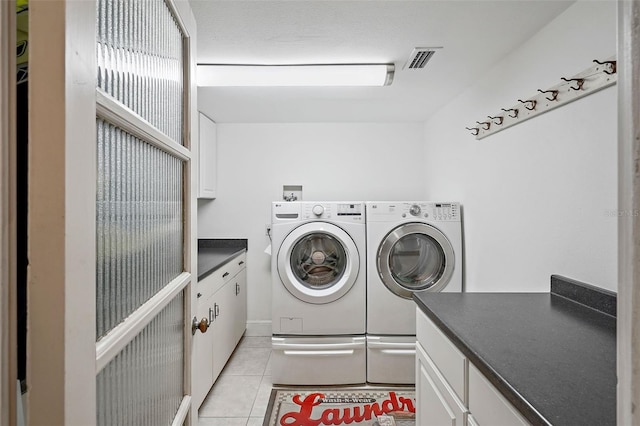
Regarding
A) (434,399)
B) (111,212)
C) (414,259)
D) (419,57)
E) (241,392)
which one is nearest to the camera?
(111,212)

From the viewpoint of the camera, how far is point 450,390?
1170 millimetres

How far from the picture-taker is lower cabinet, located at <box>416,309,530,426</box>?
0.89m

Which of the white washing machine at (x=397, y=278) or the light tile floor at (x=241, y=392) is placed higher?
the white washing machine at (x=397, y=278)

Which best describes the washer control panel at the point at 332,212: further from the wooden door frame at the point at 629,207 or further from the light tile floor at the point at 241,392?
the wooden door frame at the point at 629,207

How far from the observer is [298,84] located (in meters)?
2.16

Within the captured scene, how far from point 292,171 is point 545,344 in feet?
8.93

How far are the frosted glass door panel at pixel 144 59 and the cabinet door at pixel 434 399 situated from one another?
1219 millimetres

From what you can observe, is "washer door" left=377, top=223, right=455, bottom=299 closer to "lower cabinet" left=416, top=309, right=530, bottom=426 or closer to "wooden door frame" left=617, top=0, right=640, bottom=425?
"lower cabinet" left=416, top=309, right=530, bottom=426

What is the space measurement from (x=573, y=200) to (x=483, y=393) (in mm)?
971

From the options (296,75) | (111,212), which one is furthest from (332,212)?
(111,212)

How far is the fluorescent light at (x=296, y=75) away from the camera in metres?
2.05

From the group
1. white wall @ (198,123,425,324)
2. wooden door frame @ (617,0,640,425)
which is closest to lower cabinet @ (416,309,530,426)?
wooden door frame @ (617,0,640,425)

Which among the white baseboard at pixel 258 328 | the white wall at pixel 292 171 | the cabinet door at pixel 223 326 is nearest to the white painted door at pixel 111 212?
the cabinet door at pixel 223 326

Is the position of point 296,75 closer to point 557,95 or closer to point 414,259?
point 557,95
